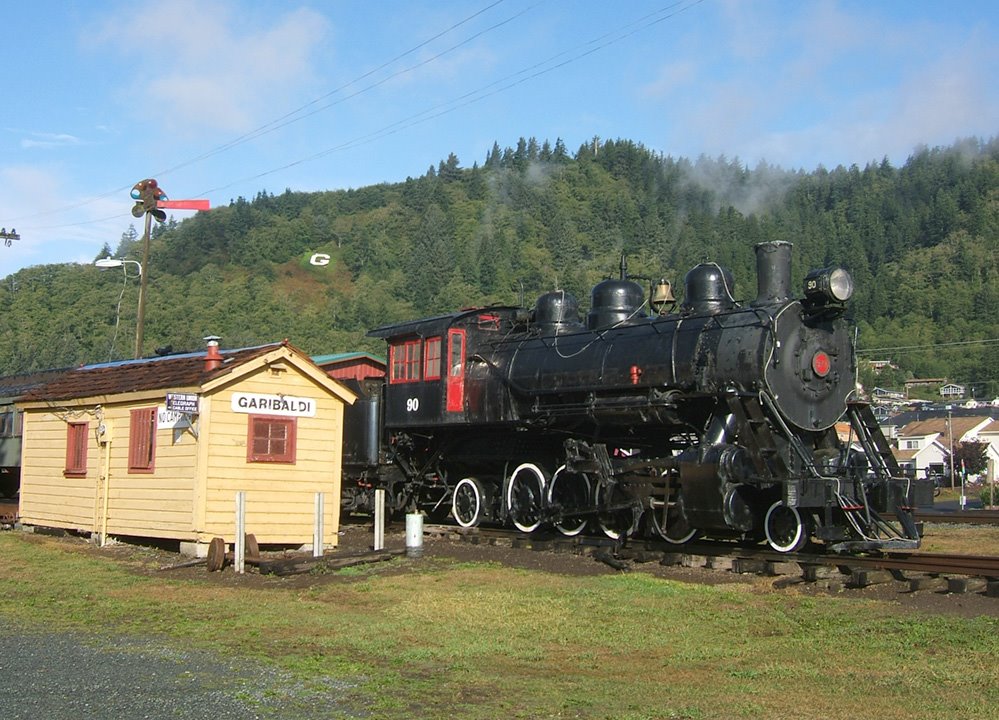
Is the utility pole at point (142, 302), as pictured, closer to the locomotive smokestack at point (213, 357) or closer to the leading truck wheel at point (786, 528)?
the locomotive smokestack at point (213, 357)


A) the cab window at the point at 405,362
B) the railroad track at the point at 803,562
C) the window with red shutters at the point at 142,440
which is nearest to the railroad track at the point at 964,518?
the railroad track at the point at 803,562

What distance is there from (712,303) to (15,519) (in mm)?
14240

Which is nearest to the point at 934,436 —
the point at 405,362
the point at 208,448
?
the point at 405,362

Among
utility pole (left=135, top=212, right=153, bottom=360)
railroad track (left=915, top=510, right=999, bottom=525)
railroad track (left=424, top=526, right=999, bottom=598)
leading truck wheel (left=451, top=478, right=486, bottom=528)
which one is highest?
utility pole (left=135, top=212, right=153, bottom=360)

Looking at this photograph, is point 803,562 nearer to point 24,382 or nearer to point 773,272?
point 773,272

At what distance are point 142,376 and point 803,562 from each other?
35.5ft

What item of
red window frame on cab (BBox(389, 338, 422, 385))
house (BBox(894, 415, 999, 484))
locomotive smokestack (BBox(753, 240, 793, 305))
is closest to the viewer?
locomotive smokestack (BBox(753, 240, 793, 305))

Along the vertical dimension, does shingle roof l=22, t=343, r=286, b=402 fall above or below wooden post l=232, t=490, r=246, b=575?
above

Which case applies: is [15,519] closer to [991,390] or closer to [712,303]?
[712,303]

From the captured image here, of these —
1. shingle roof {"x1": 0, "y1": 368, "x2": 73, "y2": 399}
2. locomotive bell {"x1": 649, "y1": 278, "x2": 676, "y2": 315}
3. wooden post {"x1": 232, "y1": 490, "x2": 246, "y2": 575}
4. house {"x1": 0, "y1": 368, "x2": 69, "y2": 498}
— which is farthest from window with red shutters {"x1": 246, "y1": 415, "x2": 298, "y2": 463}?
shingle roof {"x1": 0, "y1": 368, "x2": 73, "y2": 399}

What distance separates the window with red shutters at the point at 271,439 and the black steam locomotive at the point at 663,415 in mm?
4453

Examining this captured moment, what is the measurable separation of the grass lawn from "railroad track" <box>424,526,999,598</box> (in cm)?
100

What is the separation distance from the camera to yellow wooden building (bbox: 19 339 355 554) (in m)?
15.6

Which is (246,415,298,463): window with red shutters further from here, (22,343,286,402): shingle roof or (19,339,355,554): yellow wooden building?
(22,343,286,402): shingle roof
